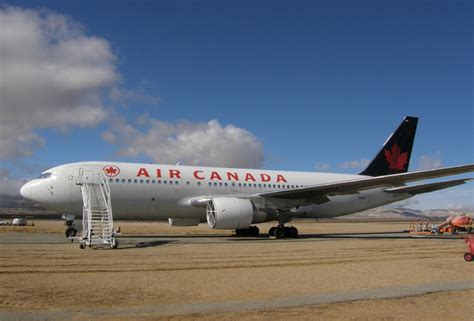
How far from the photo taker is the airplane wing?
21406 mm

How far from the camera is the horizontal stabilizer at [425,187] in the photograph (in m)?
24.8

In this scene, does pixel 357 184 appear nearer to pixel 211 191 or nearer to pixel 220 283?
pixel 211 191

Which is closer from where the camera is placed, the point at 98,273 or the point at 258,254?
the point at 98,273

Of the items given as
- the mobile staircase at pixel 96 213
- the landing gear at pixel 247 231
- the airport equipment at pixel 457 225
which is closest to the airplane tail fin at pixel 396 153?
the airport equipment at pixel 457 225

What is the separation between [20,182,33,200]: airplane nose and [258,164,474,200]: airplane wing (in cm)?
1179

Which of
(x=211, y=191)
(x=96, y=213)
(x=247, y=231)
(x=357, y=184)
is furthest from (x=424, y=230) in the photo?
(x=96, y=213)

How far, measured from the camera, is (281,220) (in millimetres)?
24109

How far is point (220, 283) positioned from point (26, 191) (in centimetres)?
1635

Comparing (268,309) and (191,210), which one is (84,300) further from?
(191,210)

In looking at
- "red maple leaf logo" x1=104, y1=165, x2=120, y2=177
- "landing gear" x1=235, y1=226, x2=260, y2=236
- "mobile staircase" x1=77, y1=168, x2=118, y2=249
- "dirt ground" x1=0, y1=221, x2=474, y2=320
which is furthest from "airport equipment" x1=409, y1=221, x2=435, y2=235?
"mobile staircase" x1=77, y1=168, x2=118, y2=249

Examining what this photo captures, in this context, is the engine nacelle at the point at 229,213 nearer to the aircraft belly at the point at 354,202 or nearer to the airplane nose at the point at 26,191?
the aircraft belly at the point at 354,202

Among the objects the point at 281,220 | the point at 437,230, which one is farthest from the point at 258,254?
the point at 437,230

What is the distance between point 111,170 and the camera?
21.7 m

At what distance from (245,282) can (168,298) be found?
2129 mm
